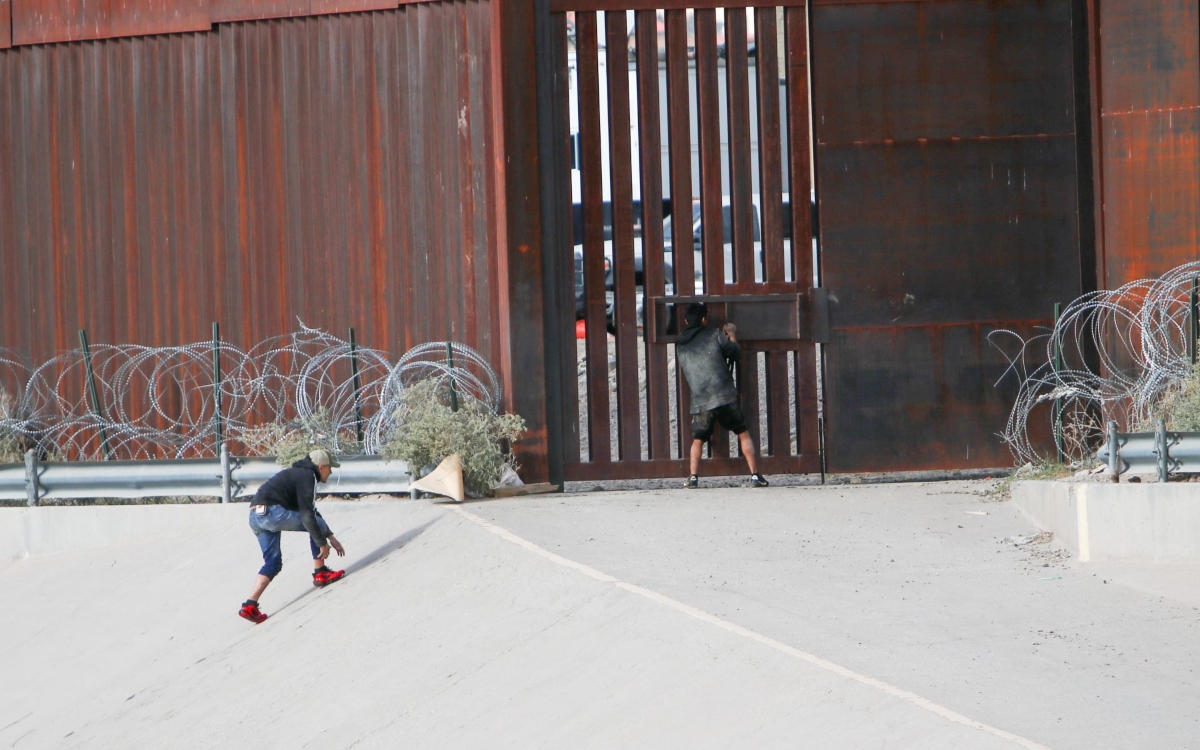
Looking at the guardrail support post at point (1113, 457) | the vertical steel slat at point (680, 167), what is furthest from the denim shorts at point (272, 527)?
the guardrail support post at point (1113, 457)

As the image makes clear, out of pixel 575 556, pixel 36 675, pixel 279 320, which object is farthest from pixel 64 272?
pixel 575 556

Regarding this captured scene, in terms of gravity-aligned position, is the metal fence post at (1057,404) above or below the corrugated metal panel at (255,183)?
below

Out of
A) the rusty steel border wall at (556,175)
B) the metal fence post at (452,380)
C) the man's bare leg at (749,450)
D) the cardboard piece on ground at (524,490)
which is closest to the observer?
the cardboard piece on ground at (524,490)

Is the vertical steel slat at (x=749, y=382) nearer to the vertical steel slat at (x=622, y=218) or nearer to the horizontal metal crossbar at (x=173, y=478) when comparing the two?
the vertical steel slat at (x=622, y=218)

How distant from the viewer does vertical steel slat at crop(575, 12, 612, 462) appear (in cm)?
1240

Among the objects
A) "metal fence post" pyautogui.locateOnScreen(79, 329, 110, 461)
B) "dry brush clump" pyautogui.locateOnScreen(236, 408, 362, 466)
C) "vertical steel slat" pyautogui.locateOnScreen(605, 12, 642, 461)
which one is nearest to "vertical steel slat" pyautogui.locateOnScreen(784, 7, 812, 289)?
"vertical steel slat" pyautogui.locateOnScreen(605, 12, 642, 461)

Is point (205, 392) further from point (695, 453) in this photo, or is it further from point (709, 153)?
point (709, 153)

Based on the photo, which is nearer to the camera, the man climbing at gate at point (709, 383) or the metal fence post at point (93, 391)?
the man climbing at gate at point (709, 383)

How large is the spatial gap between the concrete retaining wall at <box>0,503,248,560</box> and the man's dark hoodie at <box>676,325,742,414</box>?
156 inches

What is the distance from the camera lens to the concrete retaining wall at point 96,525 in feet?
38.0

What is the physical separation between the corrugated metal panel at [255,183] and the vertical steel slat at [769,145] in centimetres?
244

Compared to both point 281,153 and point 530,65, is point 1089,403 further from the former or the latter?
point 281,153

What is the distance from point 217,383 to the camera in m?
12.5

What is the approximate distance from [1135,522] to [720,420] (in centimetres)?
416
